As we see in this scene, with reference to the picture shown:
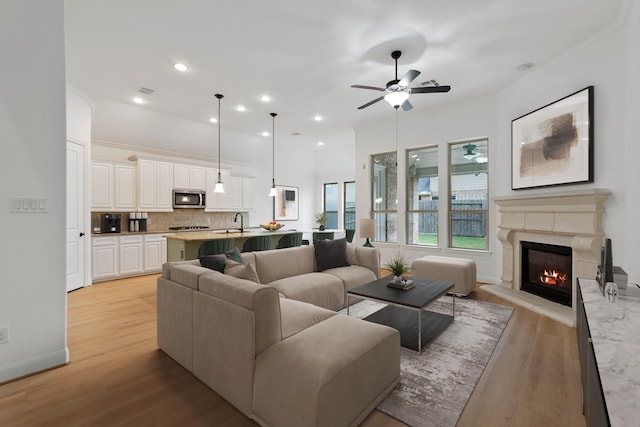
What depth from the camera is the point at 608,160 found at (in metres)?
3.36

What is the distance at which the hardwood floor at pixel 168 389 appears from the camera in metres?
1.84

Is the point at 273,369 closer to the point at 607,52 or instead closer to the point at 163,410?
the point at 163,410

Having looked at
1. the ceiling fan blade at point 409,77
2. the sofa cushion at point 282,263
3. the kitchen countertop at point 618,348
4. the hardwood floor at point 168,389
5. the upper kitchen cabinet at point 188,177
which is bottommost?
the hardwood floor at point 168,389

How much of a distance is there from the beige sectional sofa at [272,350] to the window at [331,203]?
22.9 feet

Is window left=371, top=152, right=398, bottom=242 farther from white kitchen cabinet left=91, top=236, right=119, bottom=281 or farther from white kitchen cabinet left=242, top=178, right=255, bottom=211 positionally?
white kitchen cabinet left=91, top=236, right=119, bottom=281

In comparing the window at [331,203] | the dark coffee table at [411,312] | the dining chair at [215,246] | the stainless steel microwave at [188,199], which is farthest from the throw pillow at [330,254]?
the window at [331,203]

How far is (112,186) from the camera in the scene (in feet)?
18.4

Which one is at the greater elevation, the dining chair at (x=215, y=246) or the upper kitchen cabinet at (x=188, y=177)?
the upper kitchen cabinet at (x=188, y=177)

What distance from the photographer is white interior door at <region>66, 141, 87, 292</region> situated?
4.63 meters

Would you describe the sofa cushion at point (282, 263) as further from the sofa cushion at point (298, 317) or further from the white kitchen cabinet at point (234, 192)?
the white kitchen cabinet at point (234, 192)

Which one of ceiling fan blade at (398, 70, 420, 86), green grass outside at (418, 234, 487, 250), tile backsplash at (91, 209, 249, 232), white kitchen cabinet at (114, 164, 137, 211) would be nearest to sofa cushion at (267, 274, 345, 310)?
ceiling fan blade at (398, 70, 420, 86)

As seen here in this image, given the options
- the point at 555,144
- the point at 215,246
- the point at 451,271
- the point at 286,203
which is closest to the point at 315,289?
the point at 215,246

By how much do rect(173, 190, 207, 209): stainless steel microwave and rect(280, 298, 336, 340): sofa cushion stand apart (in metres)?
4.90

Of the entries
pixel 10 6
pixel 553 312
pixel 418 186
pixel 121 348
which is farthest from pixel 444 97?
pixel 121 348
